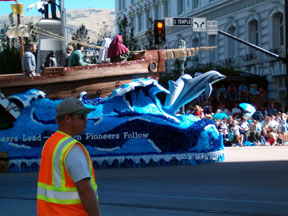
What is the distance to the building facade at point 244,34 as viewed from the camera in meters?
42.3

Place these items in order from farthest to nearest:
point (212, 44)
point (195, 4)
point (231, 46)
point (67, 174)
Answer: point (195, 4) < point (212, 44) < point (231, 46) < point (67, 174)

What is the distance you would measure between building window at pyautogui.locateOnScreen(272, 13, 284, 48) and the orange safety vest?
39076 mm

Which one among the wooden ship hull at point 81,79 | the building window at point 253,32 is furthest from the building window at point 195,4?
the wooden ship hull at point 81,79

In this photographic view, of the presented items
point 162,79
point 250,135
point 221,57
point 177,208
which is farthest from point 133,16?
point 177,208

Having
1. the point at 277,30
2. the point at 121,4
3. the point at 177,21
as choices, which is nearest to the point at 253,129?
the point at 177,21

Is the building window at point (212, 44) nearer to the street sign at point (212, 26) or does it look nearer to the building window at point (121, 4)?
the building window at point (121, 4)

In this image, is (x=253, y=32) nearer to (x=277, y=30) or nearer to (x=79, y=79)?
(x=277, y=30)

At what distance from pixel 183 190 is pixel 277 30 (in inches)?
1280

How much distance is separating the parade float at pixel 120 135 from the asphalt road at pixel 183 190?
0.57 metres

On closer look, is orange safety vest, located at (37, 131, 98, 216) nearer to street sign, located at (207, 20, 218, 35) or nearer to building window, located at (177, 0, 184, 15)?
street sign, located at (207, 20, 218, 35)

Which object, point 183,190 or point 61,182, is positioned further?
point 183,190

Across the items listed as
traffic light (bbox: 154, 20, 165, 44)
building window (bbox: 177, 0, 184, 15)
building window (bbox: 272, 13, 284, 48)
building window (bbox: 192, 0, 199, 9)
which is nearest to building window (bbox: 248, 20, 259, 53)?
building window (bbox: 272, 13, 284, 48)

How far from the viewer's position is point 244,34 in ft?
152

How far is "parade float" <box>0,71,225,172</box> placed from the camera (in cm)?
1706
